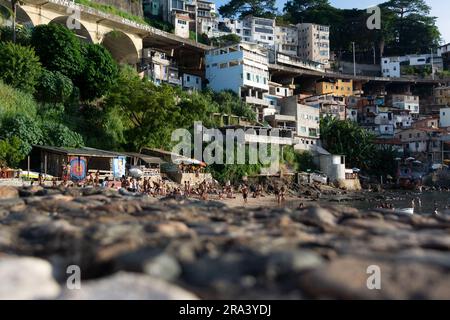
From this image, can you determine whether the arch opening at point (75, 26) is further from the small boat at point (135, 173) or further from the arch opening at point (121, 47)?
the small boat at point (135, 173)

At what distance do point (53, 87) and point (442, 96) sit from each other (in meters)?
79.7

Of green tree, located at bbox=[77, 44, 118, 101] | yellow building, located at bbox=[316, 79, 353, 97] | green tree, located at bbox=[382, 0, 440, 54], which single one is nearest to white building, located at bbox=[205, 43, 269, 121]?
yellow building, located at bbox=[316, 79, 353, 97]

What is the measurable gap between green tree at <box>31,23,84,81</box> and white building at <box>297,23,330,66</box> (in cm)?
6482

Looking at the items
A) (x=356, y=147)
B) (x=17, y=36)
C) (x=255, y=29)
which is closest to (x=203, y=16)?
(x=255, y=29)

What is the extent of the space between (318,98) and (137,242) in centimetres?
7434

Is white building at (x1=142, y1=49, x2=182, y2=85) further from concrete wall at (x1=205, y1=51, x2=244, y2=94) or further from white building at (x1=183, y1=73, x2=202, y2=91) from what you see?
concrete wall at (x1=205, y1=51, x2=244, y2=94)

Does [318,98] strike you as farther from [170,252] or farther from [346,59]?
[170,252]

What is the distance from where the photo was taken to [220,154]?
159 feet

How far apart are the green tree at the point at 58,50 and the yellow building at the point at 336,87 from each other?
52.5m

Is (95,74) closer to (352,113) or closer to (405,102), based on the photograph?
(352,113)

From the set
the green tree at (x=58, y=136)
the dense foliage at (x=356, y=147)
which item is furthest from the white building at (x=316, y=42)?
the green tree at (x=58, y=136)

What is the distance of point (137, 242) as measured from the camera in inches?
191

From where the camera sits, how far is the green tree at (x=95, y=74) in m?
42.9

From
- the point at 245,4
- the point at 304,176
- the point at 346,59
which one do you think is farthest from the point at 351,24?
the point at 304,176
